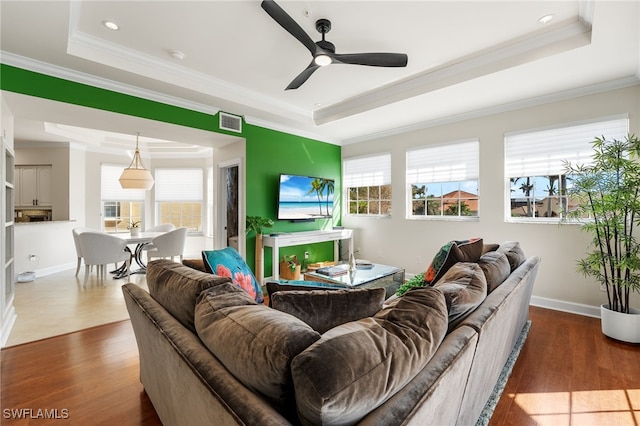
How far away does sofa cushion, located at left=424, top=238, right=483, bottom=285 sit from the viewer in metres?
2.20

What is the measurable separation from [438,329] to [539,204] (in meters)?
3.58

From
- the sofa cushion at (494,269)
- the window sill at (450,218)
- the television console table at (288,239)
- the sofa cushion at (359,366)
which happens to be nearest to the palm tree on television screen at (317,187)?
the television console table at (288,239)

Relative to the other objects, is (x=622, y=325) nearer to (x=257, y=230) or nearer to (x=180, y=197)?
(x=257, y=230)

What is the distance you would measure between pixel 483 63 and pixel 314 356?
340 cm

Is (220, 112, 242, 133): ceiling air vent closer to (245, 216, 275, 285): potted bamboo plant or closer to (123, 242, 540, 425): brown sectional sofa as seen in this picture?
(245, 216, 275, 285): potted bamboo plant

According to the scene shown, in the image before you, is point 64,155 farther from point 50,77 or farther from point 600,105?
point 600,105

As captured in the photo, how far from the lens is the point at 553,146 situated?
3561 millimetres

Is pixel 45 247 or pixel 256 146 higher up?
pixel 256 146

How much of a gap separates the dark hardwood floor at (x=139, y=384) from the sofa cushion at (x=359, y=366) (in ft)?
4.22

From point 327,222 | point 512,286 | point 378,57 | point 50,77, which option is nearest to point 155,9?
point 50,77

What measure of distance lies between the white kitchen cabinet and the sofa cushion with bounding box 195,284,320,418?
693 cm

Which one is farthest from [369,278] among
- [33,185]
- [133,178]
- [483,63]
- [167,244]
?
[33,185]

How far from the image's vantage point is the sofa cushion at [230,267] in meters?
2.20

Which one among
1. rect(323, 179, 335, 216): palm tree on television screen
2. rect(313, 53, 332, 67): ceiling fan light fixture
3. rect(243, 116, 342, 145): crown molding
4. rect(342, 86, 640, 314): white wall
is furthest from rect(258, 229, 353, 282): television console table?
rect(313, 53, 332, 67): ceiling fan light fixture
